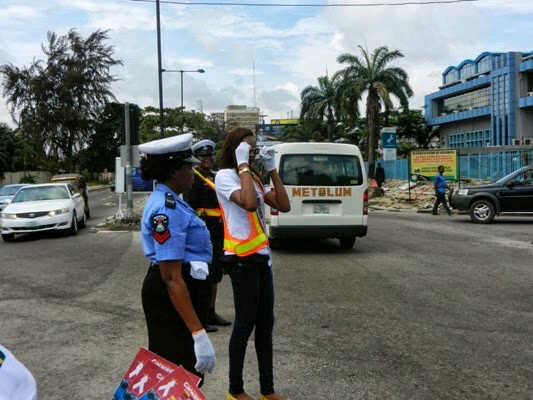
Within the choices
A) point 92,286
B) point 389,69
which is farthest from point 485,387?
point 389,69

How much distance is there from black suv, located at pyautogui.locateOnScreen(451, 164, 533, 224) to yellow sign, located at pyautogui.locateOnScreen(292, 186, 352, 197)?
764 centimetres

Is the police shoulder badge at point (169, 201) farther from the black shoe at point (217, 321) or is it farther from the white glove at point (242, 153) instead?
the black shoe at point (217, 321)

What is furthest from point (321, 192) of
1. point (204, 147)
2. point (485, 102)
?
point (485, 102)

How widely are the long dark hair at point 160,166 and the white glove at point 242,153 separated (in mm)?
1098

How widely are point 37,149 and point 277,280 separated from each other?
45.3 meters

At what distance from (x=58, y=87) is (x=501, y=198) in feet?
131

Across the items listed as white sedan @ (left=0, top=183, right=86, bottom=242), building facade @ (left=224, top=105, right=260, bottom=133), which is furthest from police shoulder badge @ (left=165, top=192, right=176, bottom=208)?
building facade @ (left=224, top=105, right=260, bottom=133)

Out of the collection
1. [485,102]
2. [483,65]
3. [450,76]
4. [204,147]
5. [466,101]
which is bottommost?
[204,147]

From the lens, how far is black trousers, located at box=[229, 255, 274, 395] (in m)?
3.73

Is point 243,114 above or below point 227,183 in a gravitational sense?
above

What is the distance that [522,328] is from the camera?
5.93 metres

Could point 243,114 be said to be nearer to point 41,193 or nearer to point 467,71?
point 467,71

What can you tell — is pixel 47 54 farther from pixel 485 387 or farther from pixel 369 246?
pixel 485 387

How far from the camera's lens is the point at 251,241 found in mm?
3828
